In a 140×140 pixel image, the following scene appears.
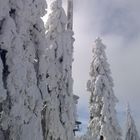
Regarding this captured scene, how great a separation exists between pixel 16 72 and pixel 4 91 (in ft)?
6.81

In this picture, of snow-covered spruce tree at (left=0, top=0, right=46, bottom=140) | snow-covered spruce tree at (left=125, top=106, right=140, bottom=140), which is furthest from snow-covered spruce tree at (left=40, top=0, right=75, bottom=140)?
snow-covered spruce tree at (left=125, top=106, right=140, bottom=140)

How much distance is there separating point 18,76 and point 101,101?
83.3ft

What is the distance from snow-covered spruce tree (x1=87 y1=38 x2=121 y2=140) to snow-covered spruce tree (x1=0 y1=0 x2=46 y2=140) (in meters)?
22.3

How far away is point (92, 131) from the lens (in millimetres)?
48625

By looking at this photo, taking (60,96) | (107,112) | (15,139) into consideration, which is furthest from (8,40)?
(107,112)

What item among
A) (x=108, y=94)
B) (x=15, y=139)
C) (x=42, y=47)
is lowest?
(x=15, y=139)

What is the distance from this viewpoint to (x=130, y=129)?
63.8 m

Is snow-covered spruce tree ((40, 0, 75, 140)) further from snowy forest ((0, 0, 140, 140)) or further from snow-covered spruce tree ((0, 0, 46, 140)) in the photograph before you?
snow-covered spruce tree ((0, 0, 46, 140))

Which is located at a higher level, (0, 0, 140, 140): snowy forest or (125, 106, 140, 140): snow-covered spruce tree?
(125, 106, 140, 140): snow-covered spruce tree

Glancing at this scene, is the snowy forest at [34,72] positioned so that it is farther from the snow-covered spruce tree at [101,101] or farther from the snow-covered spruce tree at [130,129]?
the snow-covered spruce tree at [130,129]

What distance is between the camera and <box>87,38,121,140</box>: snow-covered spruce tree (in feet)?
157

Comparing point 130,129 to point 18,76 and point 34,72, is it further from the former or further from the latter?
point 18,76

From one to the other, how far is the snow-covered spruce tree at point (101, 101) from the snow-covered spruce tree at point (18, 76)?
73.3 ft

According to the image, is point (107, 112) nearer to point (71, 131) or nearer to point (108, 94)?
point (108, 94)
